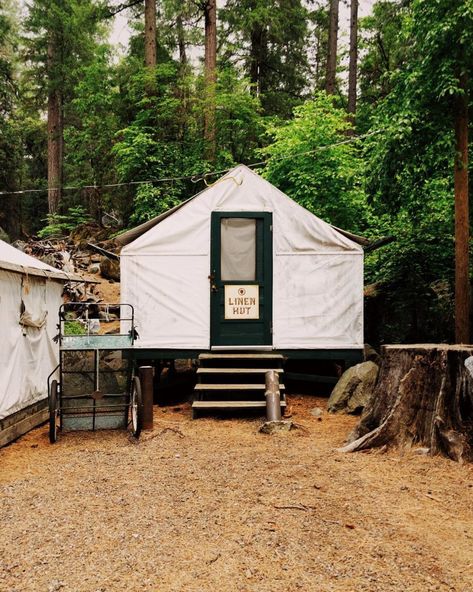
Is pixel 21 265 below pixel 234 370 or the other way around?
the other way around

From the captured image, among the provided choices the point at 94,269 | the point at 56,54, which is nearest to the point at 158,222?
the point at 94,269

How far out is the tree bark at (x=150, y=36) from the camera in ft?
52.6

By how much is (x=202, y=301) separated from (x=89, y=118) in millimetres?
11975

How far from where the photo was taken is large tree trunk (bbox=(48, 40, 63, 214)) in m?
21.9

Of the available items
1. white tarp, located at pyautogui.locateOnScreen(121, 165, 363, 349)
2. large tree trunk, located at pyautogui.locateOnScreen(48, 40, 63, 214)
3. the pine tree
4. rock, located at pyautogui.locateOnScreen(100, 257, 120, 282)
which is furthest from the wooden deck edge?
large tree trunk, located at pyautogui.locateOnScreen(48, 40, 63, 214)

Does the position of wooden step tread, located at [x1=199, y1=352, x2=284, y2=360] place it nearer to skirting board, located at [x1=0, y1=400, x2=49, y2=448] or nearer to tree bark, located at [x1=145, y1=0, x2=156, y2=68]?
skirting board, located at [x1=0, y1=400, x2=49, y2=448]

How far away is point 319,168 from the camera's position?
11508 millimetres

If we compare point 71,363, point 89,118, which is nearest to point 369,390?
point 71,363

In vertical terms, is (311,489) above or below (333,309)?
below

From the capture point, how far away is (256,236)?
8.30 m

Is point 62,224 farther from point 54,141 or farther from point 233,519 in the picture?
point 233,519

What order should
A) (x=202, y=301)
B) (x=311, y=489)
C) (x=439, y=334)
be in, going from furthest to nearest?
1. (x=439, y=334)
2. (x=202, y=301)
3. (x=311, y=489)

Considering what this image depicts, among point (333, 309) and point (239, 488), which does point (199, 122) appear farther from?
point (239, 488)

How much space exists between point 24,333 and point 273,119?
12.0 m
